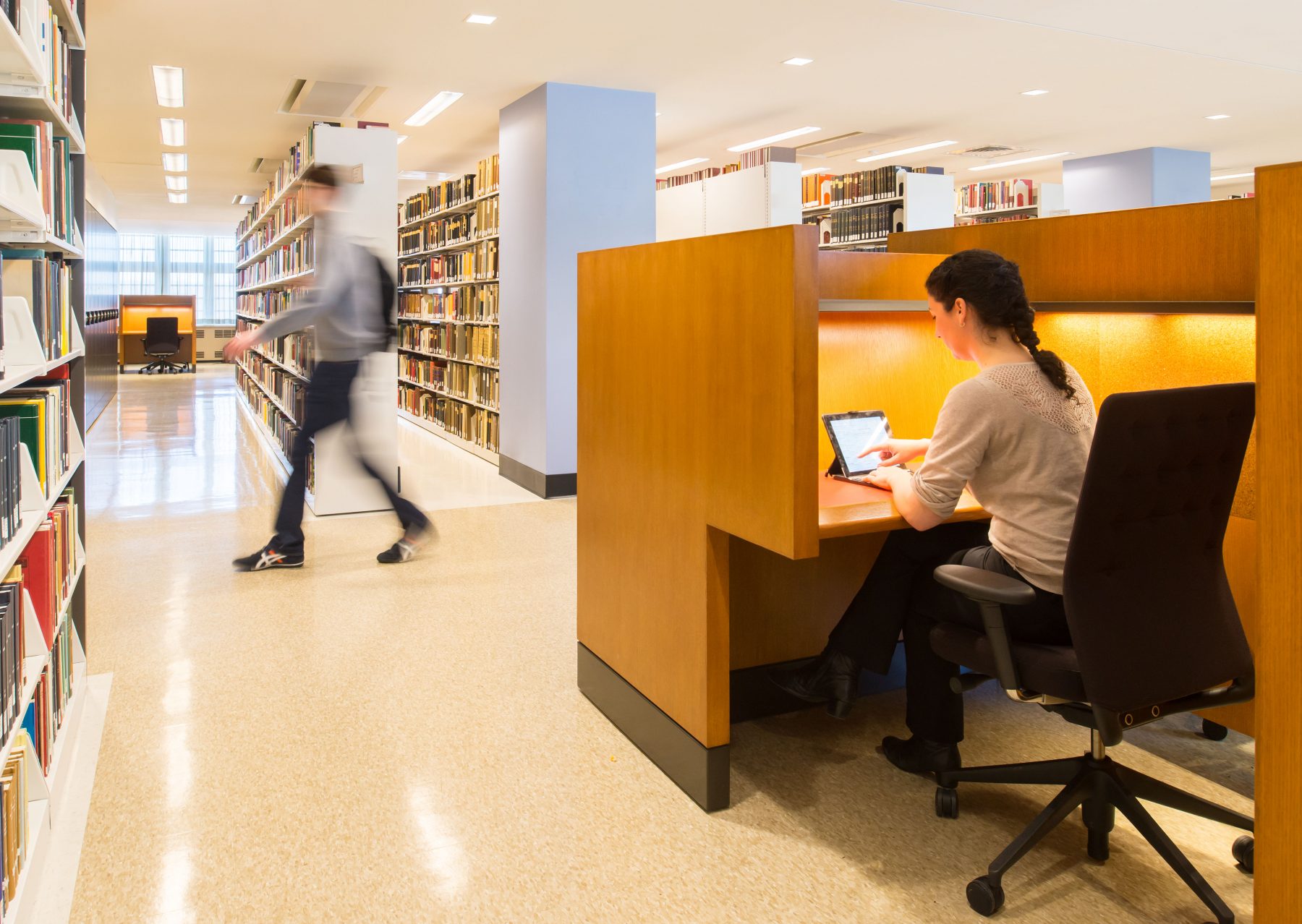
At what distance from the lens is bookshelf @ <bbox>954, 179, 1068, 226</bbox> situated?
29.9ft

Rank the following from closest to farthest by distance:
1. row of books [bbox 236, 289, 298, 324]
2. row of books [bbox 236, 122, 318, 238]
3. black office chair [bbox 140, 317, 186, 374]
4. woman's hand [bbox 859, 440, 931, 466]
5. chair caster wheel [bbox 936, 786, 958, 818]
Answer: chair caster wheel [bbox 936, 786, 958, 818]
woman's hand [bbox 859, 440, 931, 466]
row of books [bbox 236, 122, 318, 238]
row of books [bbox 236, 289, 298, 324]
black office chair [bbox 140, 317, 186, 374]

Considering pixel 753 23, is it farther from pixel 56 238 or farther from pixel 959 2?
pixel 56 238

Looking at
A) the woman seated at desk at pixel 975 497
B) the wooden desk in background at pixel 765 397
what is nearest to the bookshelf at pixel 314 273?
the wooden desk in background at pixel 765 397

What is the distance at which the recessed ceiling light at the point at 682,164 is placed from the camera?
9.52m

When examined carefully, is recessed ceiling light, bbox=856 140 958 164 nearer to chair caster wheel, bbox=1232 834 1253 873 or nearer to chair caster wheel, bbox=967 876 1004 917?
chair caster wheel, bbox=1232 834 1253 873

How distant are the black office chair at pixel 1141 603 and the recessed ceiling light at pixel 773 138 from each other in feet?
21.9

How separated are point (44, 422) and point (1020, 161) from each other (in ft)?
32.1

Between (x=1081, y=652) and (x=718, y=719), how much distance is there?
2.76ft

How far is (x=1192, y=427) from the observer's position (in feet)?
5.86

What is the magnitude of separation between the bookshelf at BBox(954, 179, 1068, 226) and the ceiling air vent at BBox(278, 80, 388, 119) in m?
5.31

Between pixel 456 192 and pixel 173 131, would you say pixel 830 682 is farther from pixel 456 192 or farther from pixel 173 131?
pixel 173 131

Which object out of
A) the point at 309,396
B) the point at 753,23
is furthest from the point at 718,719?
the point at 753,23

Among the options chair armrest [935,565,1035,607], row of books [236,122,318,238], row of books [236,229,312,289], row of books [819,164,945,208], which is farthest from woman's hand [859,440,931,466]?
row of books [819,164,945,208]

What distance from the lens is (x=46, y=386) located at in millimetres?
2348
